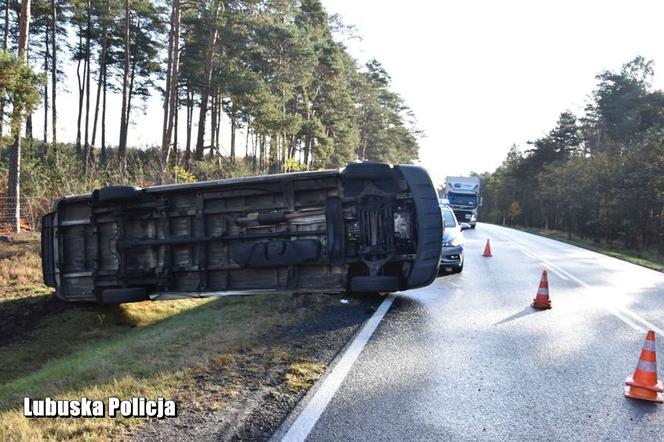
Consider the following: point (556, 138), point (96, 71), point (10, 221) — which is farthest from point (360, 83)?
point (10, 221)

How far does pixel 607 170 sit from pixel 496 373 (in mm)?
38039

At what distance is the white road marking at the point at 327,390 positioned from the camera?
369 centimetres

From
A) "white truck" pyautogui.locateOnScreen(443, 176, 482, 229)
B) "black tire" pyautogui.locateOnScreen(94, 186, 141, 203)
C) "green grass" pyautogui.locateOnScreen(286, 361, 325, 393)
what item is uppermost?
"white truck" pyautogui.locateOnScreen(443, 176, 482, 229)

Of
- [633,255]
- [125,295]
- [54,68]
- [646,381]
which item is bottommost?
[633,255]

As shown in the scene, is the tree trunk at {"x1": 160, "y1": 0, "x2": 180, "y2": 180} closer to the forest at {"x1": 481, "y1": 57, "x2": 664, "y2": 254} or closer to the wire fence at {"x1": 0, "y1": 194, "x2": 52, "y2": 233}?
the wire fence at {"x1": 0, "y1": 194, "x2": 52, "y2": 233}

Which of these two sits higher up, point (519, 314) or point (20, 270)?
point (20, 270)

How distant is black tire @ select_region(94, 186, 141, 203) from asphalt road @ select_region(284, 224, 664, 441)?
3.79m

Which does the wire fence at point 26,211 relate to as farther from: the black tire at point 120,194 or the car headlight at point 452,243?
the car headlight at point 452,243

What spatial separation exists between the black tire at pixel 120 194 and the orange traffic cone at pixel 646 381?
6263mm

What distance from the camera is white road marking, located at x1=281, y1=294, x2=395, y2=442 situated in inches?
145

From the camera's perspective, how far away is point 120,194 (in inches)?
279

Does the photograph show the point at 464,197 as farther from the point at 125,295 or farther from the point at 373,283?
the point at 125,295

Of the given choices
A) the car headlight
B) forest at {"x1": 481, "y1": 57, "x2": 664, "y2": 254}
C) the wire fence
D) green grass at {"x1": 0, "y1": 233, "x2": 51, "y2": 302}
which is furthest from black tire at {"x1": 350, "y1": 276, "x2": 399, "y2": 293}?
forest at {"x1": 481, "y1": 57, "x2": 664, "y2": 254}

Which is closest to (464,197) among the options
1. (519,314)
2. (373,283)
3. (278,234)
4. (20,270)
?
(519,314)
